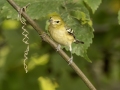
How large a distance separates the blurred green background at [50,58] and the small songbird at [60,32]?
0.80m

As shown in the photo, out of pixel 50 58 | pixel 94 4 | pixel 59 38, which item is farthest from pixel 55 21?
pixel 50 58

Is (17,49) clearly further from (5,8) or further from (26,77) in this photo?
(5,8)

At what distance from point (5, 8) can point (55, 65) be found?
1.40 metres

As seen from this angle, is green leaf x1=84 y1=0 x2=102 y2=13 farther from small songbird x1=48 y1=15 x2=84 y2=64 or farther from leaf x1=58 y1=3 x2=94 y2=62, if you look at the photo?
small songbird x1=48 y1=15 x2=84 y2=64

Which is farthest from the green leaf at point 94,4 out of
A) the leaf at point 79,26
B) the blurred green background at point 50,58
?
the blurred green background at point 50,58

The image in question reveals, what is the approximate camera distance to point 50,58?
3709mm

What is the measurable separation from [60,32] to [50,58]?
1.01 meters

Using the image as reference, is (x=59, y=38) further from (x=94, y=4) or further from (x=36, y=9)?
(x=94, y=4)

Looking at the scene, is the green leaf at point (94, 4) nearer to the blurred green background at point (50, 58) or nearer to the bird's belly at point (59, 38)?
the bird's belly at point (59, 38)

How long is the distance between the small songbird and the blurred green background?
800 millimetres

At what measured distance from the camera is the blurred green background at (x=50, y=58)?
144 inches

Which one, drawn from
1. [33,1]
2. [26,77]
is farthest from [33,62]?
[33,1]

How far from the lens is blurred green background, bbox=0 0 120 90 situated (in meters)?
3.66

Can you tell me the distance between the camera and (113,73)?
443cm
